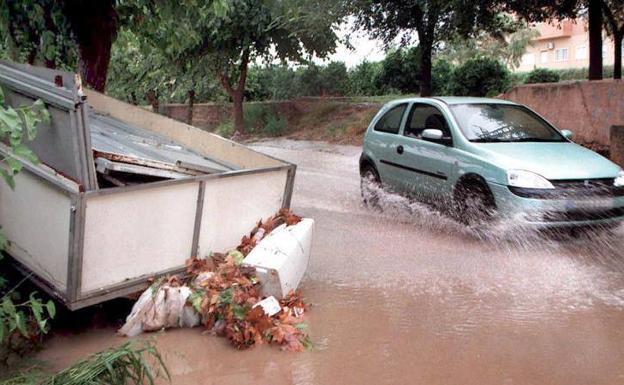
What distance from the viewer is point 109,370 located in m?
3.57

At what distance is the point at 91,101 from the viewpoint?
7434 mm

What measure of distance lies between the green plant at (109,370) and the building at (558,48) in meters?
54.3

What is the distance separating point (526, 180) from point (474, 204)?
0.75 meters

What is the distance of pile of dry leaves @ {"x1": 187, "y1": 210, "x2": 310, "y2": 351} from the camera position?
4523 millimetres

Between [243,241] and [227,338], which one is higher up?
[243,241]

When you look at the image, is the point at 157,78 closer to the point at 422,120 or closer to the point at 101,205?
the point at 422,120

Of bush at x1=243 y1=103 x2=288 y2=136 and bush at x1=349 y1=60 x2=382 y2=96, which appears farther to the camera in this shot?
bush at x1=349 y1=60 x2=382 y2=96

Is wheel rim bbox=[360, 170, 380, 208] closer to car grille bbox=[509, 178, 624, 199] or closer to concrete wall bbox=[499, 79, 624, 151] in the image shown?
car grille bbox=[509, 178, 624, 199]

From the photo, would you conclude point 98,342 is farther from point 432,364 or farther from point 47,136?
point 432,364

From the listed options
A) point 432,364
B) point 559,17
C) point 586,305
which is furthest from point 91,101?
point 559,17

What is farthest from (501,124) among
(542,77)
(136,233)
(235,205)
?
(542,77)

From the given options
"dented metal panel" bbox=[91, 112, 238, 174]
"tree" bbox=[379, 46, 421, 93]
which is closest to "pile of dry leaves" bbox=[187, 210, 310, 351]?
"dented metal panel" bbox=[91, 112, 238, 174]

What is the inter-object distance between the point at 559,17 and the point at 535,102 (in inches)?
176

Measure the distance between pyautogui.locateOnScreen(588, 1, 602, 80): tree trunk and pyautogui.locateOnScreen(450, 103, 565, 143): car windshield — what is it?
7.39m
